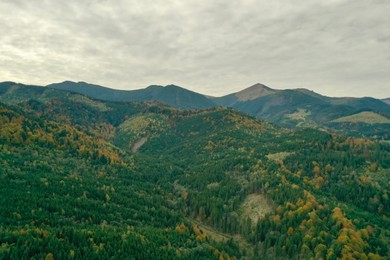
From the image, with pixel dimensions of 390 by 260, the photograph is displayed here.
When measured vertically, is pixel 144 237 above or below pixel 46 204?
below

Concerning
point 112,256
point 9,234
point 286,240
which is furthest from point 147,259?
point 286,240

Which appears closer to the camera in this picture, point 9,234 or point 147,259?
point 9,234

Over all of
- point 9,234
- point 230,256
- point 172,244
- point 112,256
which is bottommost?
point 230,256

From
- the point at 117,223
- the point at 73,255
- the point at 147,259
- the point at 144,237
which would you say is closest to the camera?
the point at 73,255

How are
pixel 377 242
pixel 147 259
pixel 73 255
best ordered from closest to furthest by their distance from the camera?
pixel 73 255, pixel 147 259, pixel 377 242

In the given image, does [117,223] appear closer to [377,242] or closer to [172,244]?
[172,244]

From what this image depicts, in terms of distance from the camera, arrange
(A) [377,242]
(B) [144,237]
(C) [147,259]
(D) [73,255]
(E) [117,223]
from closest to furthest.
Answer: (D) [73,255] → (C) [147,259] → (B) [144,237] → (A) [377,242] → (E) [117,223]

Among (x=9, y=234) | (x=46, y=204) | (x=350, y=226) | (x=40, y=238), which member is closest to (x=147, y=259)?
(x=40, y=238)

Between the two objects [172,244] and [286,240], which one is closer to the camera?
[172,244]

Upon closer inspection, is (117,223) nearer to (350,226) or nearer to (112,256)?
(112,256)
